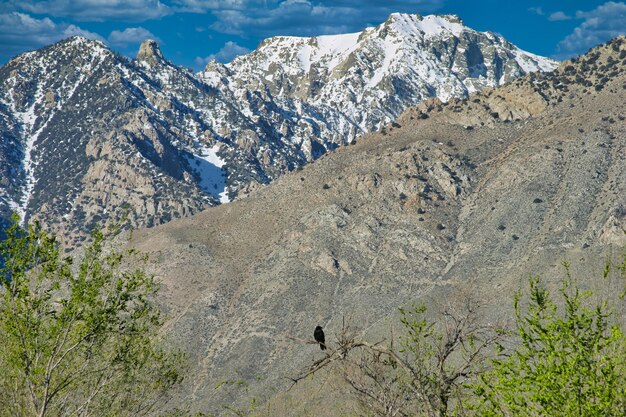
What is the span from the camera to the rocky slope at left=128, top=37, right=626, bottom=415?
125125mm

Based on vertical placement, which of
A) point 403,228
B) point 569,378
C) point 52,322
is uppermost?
point 403,228

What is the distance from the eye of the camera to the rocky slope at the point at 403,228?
125 metres

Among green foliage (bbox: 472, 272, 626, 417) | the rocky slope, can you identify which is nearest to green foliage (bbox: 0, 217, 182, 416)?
green foliage (bbox: 472, 272, 626, 417)

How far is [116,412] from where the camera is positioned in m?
31.9

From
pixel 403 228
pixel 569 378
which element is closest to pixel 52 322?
pixel 569 378

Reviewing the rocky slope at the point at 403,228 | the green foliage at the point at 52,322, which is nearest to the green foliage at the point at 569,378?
the green foliage at the point at 52,322

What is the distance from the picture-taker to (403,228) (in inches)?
5915

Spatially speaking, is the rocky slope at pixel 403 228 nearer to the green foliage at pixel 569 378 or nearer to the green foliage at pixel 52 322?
the green foliage at pixel 52 322

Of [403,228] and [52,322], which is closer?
[52,322]

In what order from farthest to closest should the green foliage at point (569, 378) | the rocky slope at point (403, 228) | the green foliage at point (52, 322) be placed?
the rocky slope at point (403, 228)
the green foliage at point (52, 322)
the green foliage at point (569, 378)

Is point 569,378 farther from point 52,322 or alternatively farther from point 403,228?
point 403,228

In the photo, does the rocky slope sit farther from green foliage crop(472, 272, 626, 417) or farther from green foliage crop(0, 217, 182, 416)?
green foliage crop(472, 272, 626, 417)

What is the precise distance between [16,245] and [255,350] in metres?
103

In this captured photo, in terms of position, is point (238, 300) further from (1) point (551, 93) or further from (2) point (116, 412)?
(2) point (116, 412)
